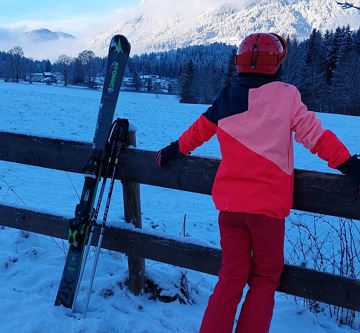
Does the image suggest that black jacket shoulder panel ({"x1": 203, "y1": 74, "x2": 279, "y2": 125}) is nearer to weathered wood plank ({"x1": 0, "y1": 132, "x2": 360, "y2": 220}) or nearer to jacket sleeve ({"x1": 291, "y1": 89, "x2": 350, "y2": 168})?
jacket sleeve ({"x1": 291, "y1": 89, "x2": 350, "y2": 168})

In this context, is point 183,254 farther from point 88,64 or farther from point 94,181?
point 88,64

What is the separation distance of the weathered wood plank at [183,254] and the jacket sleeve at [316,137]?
0.85 m

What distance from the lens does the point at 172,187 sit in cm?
326

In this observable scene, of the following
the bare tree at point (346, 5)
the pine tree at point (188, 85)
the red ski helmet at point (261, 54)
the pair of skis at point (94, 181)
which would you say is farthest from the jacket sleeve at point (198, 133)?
the pine tree at point (188, 85)

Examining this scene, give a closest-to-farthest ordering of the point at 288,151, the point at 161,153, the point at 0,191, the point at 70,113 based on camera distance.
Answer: the point at 288,151 < the point at 161,153 < the point at 0,191 < the point at 70,113

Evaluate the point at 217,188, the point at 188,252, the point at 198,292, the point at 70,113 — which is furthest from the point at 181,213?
the point at 70,113

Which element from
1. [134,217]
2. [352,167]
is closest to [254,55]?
[352,167]

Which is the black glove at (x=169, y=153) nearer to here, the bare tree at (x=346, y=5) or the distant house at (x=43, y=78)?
the bare tree at (x=346, y=5)

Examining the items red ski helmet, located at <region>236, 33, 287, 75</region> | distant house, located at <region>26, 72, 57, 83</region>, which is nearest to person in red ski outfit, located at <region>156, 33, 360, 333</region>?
red ski helmet, located at <region>236, 33, 287, 75</region>

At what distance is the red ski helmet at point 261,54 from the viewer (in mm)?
2676

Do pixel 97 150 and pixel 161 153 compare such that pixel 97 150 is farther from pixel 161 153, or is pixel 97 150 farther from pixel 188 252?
pixel 188 252

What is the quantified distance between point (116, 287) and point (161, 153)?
132 cm

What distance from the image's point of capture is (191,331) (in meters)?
3.31

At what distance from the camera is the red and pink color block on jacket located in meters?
2.56
